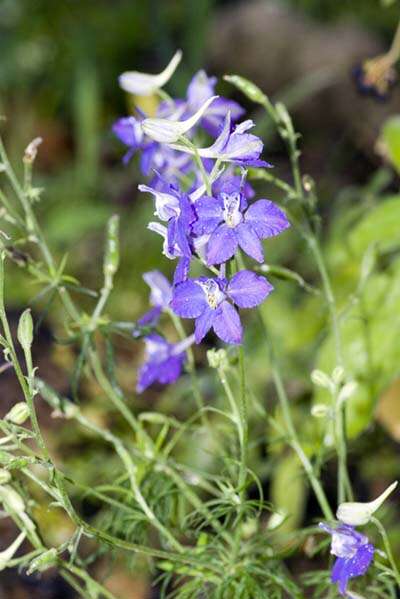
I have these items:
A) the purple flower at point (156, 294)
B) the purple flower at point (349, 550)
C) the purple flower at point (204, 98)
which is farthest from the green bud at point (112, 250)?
the purple flower at point (349, 550)

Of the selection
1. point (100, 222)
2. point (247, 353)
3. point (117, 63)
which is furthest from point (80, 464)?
point (117, 63)

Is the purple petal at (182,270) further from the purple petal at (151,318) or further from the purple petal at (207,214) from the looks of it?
the purple petal at (151,318)

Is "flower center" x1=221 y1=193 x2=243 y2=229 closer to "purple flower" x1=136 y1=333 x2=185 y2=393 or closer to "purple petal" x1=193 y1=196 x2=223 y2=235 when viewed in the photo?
"purple petal" x1=193 y1=196 x2=223 y2=235

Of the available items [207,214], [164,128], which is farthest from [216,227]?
[164,128]

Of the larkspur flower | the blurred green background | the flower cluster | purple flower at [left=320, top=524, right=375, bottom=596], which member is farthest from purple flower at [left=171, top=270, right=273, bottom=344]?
the blurred green background

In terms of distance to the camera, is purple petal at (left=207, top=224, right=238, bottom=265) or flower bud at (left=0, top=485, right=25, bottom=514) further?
flower bud at (left=0, top=485, right=25, bottom=514)

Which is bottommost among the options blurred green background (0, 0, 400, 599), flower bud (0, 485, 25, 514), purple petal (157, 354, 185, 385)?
blurred green background (0, 0, 400, 599)
